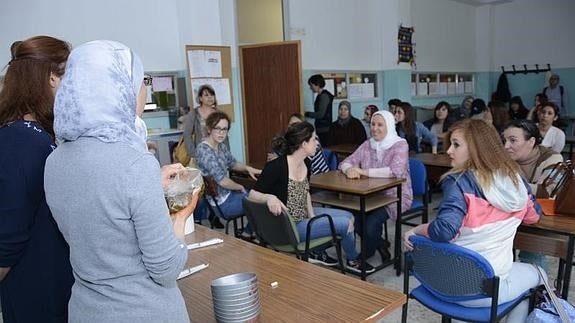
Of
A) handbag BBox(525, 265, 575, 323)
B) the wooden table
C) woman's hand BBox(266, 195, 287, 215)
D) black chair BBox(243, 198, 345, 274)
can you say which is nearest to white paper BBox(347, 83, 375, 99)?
the wooden table

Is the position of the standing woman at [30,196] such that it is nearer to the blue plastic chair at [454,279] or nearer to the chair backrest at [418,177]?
the blue plastic chair at [454,279]

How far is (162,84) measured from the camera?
205 inches

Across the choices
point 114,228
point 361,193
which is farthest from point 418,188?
point 114,228

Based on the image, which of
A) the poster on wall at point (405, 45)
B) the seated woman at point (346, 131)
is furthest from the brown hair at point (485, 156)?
the poster on wall at point (405, 45)

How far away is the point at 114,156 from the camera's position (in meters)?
A: 0.85

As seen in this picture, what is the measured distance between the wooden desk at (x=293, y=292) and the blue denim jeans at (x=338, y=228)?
1085 mm

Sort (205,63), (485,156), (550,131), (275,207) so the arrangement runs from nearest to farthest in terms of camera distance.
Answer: (485,156)
(275,207)
(550,131)
(205,63)

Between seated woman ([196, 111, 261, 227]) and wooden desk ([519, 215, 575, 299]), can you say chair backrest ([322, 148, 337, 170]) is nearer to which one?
seated woman ([196, 111, 261, 227])

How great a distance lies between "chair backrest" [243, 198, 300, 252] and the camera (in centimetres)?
242

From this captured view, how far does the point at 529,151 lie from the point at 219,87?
144 inches

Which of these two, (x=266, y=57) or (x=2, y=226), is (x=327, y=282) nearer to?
(x=2, y=226)

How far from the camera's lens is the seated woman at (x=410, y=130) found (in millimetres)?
4871

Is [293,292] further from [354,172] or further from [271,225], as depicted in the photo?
[354,172]

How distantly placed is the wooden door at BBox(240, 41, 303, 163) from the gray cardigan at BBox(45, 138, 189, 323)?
4.88 metres
